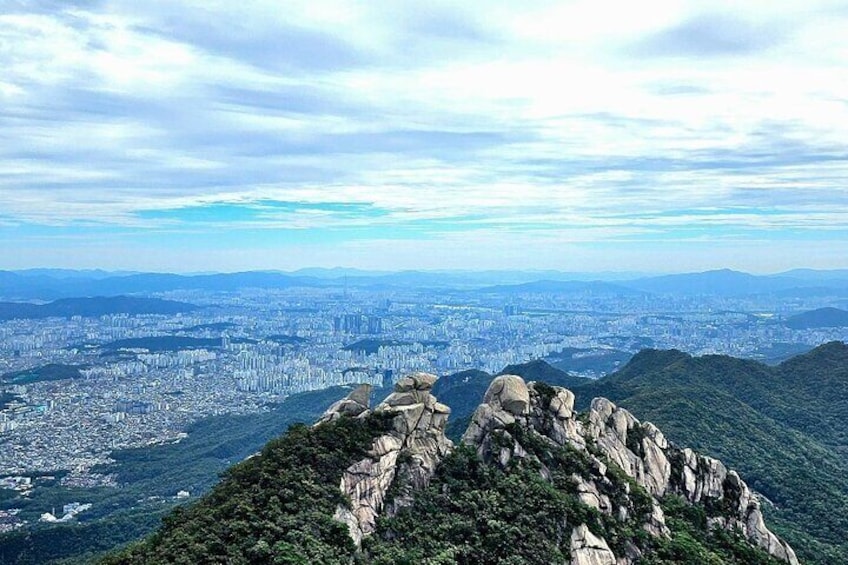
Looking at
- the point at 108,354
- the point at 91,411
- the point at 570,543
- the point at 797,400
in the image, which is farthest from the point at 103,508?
the point at 108,354

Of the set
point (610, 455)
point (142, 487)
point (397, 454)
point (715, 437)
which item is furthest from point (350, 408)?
point (142, 487)

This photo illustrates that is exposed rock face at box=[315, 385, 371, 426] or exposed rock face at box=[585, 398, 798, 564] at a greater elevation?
exposed rock face at box=[315, 385, 371, 426]

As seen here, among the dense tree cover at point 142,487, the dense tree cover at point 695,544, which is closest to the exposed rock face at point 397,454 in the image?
the dense tree cover at point 695,544

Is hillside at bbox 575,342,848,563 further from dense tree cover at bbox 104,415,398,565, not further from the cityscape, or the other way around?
the cityscape

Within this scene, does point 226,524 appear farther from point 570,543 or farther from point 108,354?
point 108,354

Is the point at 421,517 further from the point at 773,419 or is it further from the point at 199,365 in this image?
the point at 199,365

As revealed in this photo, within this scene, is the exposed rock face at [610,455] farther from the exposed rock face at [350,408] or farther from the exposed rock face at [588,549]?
the exposed rock face at [350,408]

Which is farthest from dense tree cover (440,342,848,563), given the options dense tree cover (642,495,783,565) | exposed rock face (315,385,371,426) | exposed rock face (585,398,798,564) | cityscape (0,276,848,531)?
cityscape (0,276,848,531)
